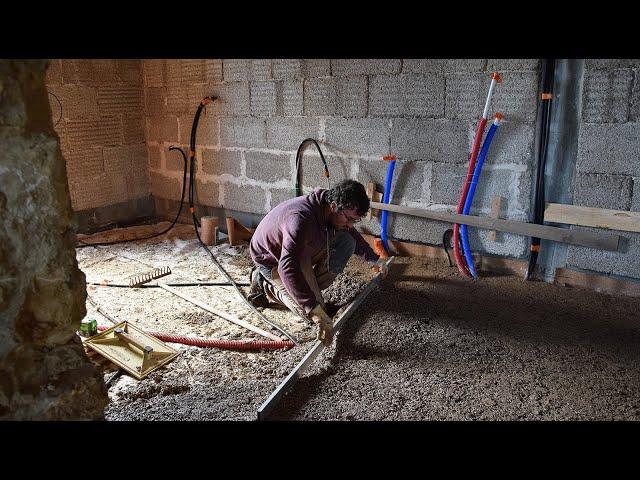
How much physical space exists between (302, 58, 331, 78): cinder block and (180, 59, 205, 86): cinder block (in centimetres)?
129

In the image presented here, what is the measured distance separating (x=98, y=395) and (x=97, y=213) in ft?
15.0

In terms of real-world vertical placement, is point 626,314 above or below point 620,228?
below

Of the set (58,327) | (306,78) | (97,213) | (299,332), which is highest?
(306,78)

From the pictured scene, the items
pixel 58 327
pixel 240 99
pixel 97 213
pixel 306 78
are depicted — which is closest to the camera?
pixel 58 327

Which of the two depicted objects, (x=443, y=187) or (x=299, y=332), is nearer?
(x=299, y=332)

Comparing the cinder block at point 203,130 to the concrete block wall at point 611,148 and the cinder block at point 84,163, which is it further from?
the concrete block wall at point 611,148

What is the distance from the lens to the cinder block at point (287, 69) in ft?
14.0

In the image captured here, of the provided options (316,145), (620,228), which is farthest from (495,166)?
(316,145)

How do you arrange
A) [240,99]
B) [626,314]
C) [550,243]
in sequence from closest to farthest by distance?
[626,314] < [550,243] < [240,99]

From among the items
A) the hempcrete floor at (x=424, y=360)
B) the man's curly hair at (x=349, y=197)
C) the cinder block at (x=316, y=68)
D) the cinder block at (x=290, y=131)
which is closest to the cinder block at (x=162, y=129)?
the cinder block at (x=290, y=131)

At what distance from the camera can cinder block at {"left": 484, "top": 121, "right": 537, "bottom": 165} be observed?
3381mm

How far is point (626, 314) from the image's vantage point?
301 centimetres

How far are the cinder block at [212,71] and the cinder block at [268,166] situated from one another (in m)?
0.78

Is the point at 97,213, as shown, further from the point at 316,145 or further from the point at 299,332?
the point at 299,332
